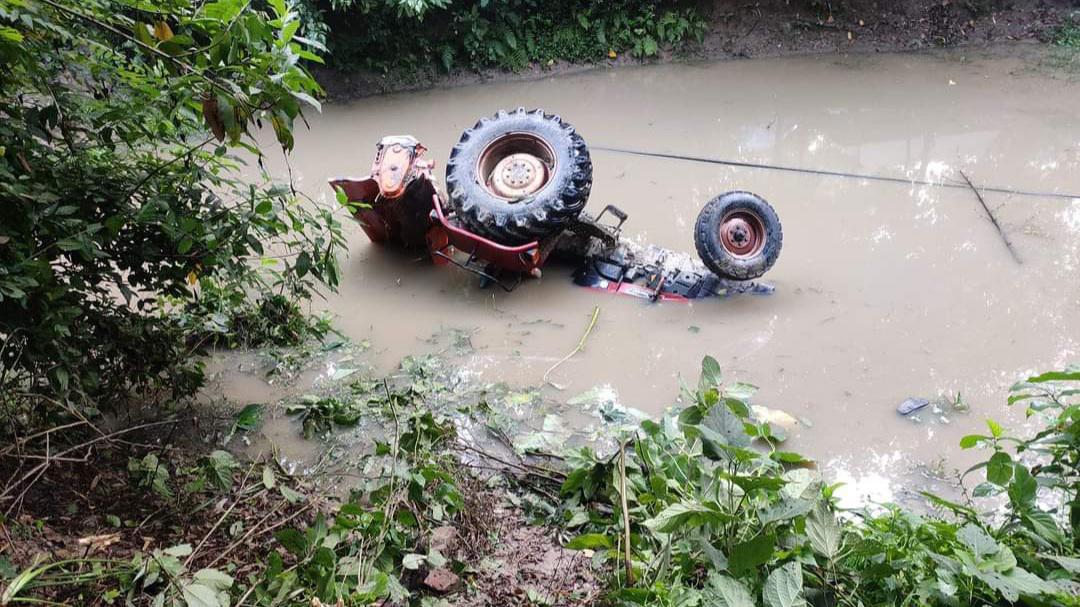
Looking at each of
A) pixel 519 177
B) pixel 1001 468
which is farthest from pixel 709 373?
pixel 519 177

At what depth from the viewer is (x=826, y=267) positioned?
5629 mm

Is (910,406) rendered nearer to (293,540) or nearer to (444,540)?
(444,540)

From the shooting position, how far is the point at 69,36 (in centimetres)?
252

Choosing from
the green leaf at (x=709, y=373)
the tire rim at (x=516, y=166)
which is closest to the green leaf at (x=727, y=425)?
the green leaf at (x=709, y=373)

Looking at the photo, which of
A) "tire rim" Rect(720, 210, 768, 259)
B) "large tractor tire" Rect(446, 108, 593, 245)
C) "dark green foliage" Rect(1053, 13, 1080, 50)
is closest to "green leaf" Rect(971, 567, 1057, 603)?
"tire rim" Rect(720, 210, 768, 259)

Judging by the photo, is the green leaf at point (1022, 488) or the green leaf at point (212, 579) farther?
the green leaf at point (1022, 488)

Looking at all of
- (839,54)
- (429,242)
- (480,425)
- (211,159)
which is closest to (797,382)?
(480,425)

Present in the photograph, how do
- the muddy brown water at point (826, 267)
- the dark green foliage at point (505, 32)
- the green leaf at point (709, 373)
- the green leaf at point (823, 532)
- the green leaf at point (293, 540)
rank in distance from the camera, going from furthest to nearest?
the dark green foliage at point (505, 32) → the muddy brown water at point (826, 267) → the green leaf at point (709, 373) → the green leaf at point (293, 540) → the green leaf at point (823, 532)

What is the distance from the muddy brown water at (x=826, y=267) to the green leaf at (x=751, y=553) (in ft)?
6.15

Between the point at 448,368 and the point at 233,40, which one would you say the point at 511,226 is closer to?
the point at 448,368

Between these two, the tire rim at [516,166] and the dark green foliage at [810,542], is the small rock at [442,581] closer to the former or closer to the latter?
the dark green foliage at [810,542]

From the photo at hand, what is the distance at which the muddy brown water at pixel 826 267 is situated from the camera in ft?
14.6

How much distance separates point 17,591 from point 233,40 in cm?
153

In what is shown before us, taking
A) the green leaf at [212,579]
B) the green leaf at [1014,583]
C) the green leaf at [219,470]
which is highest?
the green leaf at [212,579]
